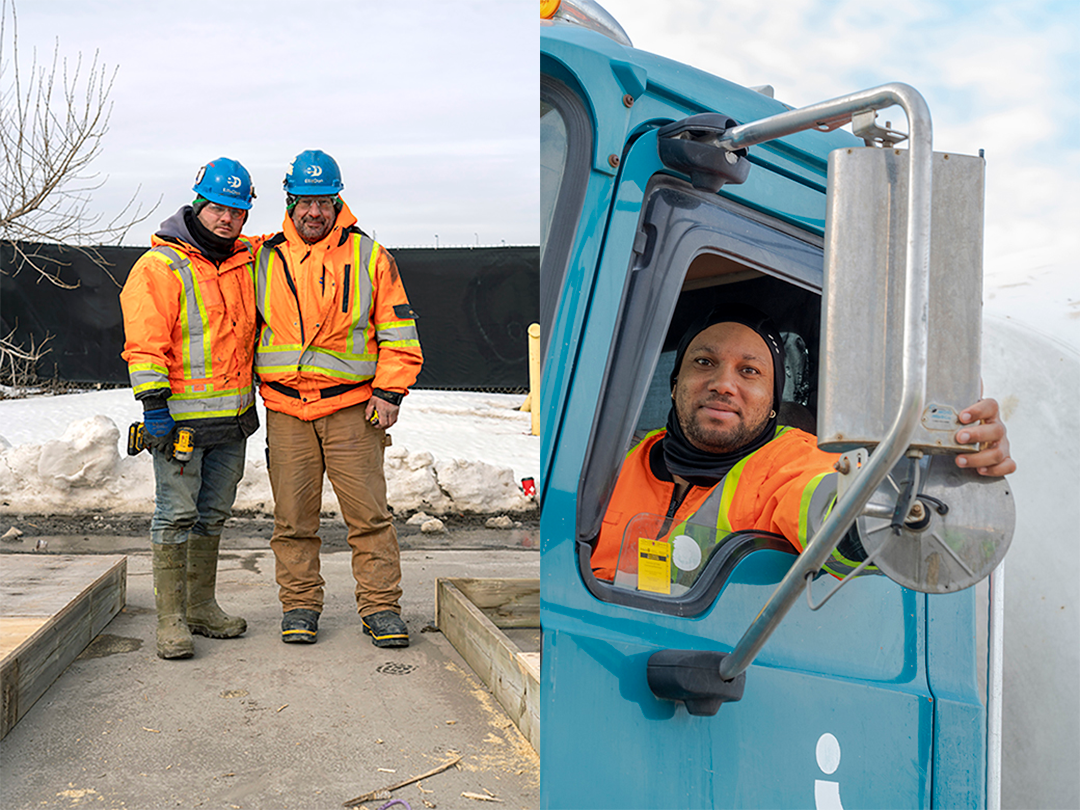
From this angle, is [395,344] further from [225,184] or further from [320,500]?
[225,184]

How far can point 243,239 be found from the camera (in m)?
3.89

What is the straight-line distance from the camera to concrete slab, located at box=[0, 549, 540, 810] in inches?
102

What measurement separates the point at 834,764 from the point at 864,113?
3.06 feet

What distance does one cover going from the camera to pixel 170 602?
12.2ft

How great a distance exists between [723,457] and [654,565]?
179mm

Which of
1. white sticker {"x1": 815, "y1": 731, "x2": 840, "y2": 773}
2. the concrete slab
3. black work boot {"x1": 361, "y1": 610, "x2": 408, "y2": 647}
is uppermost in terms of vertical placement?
white sticker {"x1": 815, "y1": 731, "x2": 840, "y2": 773}

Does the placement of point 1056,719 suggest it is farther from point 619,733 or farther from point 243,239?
point 243,239

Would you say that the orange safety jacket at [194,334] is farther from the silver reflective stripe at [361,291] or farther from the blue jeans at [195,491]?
the silver reflective stripe at [361,291]

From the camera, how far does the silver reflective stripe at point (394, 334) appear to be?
3.87 meters

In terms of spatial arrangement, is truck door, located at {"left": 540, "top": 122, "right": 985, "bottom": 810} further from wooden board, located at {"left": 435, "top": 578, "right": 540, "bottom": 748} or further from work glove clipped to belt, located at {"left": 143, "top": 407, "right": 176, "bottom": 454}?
work glove clipped to belt, located at {"left": 143, "top": 407, "right": 176, "bottom": 454}

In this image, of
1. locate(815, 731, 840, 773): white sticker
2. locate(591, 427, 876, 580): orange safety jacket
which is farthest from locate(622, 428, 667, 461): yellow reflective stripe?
locate(815, 731, 840, 773): white sticker

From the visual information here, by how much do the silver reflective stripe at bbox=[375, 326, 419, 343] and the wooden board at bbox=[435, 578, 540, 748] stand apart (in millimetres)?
1068

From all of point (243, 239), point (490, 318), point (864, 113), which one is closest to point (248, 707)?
point (243, 239)

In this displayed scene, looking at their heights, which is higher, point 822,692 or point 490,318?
point 490,318
